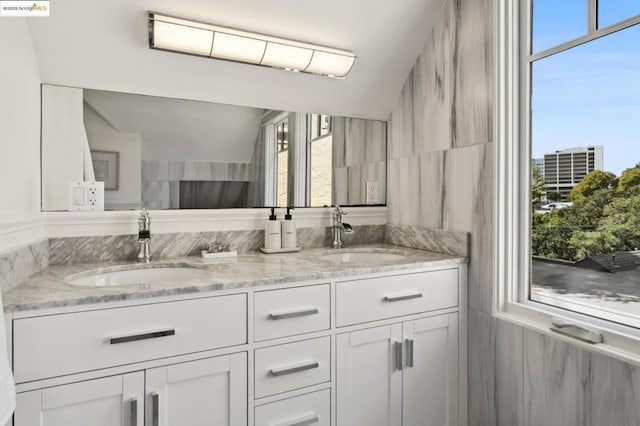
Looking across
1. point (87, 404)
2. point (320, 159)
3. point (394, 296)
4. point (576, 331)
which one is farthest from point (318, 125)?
point (87, 404)

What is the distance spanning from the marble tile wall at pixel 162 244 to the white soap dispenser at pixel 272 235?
8 centimetres

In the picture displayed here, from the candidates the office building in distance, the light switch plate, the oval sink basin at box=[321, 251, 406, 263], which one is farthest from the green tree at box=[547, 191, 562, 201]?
the light switch plate

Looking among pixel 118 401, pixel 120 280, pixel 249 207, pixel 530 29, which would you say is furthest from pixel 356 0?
pixel 118 401

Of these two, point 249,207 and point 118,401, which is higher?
point 249,207

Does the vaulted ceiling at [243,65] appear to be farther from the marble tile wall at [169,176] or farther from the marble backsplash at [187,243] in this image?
the marble backsplash at [187,243]

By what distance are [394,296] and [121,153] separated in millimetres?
1316

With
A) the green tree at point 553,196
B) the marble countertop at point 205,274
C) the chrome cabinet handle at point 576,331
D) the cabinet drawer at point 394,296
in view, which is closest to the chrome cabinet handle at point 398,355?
the cabinet drawer at point 394,296

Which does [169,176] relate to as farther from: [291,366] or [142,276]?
[291,366]

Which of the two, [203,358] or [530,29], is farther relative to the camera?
[530,29]

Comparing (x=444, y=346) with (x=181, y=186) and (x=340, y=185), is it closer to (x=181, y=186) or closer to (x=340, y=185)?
(x=340, y=185)

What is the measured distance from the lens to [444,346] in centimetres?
170

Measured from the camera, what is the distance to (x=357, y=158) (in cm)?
224

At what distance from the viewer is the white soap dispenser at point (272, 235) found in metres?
1.89

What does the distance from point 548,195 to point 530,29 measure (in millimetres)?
677
